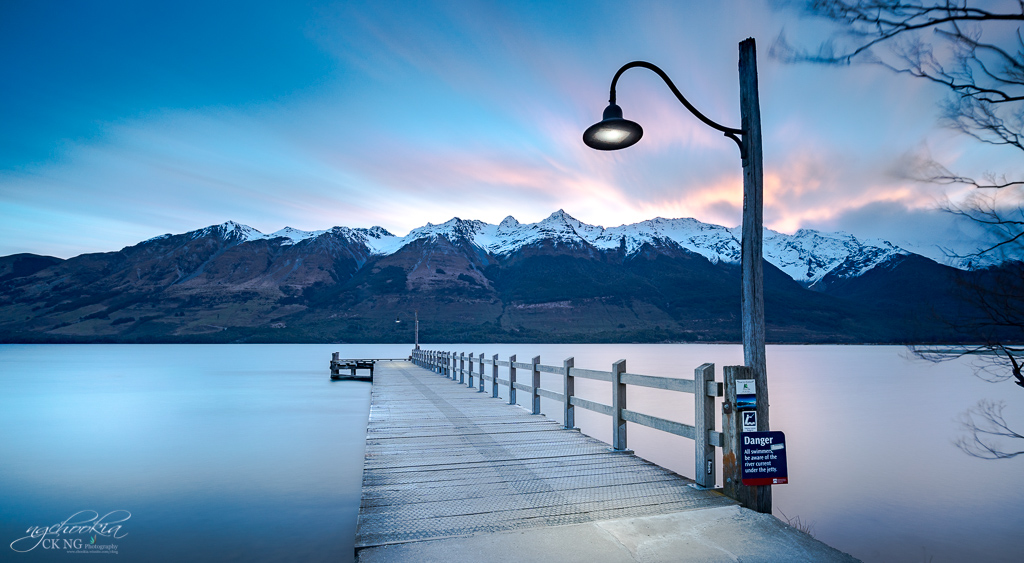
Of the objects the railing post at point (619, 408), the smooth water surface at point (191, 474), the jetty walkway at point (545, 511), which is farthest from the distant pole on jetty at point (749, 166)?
the smooth water surface at point (191, 474)

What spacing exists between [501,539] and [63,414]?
34.0 meters

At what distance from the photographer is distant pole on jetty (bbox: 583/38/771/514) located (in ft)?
18.1

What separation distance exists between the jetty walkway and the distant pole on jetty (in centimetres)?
128

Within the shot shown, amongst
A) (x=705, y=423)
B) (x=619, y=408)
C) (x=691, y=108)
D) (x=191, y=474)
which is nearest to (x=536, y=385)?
(x=619, y=408)

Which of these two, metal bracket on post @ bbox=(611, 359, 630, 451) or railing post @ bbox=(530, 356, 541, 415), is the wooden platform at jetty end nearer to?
metal bracket on post @ bbox=(611, 359, 630, 451)

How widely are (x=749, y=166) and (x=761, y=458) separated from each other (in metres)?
2.79

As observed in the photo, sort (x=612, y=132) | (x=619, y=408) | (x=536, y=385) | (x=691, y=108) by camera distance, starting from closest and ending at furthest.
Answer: (x=691, y=108), (x=612, y=132), (x=619, y=408), (x=536, y=385)

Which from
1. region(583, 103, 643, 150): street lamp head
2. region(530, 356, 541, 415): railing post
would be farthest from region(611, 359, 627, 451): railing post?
region(530, 356, 541, 415): railing post

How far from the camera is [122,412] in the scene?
2995cm

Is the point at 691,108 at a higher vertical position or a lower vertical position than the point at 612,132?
higher

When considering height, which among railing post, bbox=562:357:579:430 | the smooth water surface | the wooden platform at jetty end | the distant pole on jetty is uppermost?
the distant pole on jetty

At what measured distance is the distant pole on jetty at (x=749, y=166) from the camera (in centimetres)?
551

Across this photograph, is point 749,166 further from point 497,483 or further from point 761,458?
point 497,483

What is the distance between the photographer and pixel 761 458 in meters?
5.14
